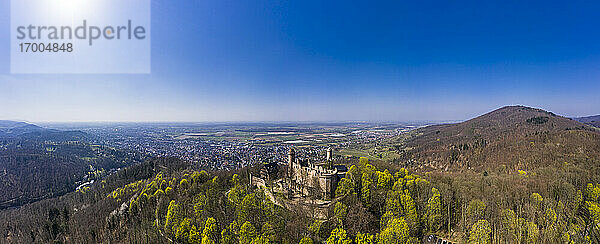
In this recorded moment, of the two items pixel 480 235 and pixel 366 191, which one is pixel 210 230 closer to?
pixel 366 191

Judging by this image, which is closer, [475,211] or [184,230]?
[184,230]

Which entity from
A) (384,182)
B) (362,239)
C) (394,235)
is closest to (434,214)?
(384,182)

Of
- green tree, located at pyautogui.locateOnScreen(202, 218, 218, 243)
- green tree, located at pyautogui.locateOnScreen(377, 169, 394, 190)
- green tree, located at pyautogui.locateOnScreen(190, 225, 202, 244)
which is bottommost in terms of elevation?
green tree, located at pyautogui.locateOnScreen(190, 225, 202, 244)

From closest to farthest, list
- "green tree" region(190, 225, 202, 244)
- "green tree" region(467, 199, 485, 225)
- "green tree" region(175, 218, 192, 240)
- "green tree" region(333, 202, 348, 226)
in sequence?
"green tree" region(190, 225, 202, 244) < "green tree" region(333, 202, 348, 226) < "green tree" region(175, 218, 192, 240) < "green tree" region(467, 199, 485, 225)

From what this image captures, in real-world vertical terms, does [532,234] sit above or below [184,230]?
above

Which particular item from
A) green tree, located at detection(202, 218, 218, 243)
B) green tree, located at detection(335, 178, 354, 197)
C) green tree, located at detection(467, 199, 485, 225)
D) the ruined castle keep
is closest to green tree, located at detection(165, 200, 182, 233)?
green tree, located at detection(202, 218, 218, 243)

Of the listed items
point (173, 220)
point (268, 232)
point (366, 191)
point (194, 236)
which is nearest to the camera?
point (268, 232)

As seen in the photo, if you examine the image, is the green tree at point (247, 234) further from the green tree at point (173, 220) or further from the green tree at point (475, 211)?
the green tree at point (475, 211)

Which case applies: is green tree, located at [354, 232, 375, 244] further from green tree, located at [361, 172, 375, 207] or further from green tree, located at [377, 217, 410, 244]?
green tree, located at [361, 172, 375, 207]

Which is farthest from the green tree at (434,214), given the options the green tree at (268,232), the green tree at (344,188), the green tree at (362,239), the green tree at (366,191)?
the green tree at (268,232)
